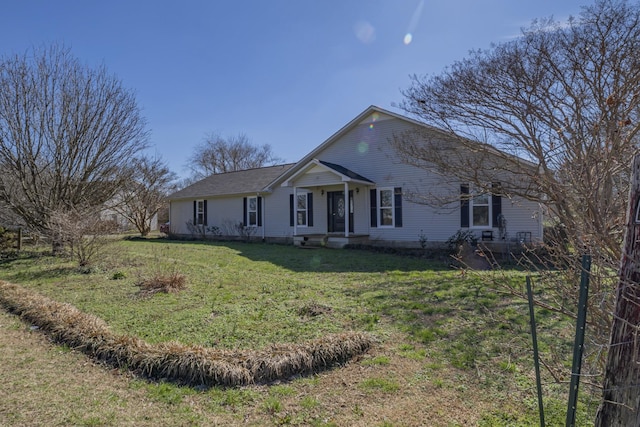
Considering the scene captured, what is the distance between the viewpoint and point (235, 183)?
71.8ft

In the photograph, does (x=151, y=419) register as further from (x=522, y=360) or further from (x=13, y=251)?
(x=13, y=251)

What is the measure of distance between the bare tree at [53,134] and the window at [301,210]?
318 inches

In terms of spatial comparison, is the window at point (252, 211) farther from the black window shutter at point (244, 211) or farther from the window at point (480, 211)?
the window at point (480, 211)

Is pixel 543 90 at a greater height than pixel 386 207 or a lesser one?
greater

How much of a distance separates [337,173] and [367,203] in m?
2.08

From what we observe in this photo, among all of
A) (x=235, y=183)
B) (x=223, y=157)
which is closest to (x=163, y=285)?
(x=235, y=183)

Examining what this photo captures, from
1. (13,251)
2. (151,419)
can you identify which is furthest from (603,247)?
(13,251)

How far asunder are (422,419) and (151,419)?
87.5 inches

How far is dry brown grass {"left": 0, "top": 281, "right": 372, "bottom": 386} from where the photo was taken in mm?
3764

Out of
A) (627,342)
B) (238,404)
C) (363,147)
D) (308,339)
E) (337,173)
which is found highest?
(363,147)

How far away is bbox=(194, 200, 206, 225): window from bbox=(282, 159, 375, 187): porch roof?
7.45 m

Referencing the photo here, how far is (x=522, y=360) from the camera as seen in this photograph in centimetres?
414

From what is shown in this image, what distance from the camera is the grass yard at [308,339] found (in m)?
3.15

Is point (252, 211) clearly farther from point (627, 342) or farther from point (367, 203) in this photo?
point (627, 342)
